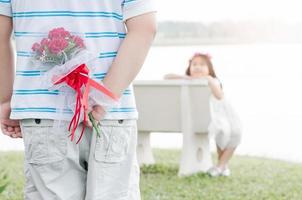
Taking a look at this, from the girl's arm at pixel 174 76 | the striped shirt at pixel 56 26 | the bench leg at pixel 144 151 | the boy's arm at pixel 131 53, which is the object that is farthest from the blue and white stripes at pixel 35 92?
the bench leg at pixel 144 151

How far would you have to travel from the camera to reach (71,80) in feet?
6.23

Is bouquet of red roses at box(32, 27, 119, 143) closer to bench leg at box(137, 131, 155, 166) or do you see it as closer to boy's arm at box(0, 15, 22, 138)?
boy's arm at box(0, 15, 22, 138)

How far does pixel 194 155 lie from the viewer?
5309 mm

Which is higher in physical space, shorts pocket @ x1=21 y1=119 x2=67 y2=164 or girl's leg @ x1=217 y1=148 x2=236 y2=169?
shorts pocket @ x1=21 y1=119 x2=67 y2=164

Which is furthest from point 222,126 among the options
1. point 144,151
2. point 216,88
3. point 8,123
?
point 8,123

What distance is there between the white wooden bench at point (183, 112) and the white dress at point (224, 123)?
5cm

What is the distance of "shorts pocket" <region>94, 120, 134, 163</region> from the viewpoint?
1950 mm

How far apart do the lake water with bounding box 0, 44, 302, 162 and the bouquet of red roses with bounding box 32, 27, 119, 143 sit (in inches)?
143

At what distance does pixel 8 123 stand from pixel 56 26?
288mm

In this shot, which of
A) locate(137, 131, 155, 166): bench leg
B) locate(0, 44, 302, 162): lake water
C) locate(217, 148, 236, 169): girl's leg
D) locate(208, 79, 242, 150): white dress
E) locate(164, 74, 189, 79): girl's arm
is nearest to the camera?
locate(208, 79, 242, 150): white dress

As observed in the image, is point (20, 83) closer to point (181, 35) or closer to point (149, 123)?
point (149, 123)

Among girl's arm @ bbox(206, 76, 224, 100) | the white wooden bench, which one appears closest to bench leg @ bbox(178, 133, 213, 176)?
the white wooden bench

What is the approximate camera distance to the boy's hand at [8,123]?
205 cm

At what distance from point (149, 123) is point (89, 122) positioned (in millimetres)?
3463
